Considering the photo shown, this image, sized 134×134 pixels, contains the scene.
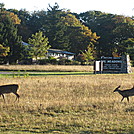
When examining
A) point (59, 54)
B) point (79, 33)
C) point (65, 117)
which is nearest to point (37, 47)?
point (59, 54)

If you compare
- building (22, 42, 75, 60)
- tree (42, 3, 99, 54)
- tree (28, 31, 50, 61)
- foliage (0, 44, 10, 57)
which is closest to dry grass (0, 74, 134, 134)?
foliage (0, 44, 10, 57)

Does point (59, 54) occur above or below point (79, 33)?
below

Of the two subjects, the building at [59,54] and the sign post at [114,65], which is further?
the building at [59,54]

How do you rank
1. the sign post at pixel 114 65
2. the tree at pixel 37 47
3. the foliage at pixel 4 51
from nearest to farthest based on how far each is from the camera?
1. the sign post at pixel 114 65
2. the foliage at pixel 4 51
3. the tree at pixel 37 47

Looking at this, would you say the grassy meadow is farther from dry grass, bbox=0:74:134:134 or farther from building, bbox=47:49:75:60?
building, bbox=47:49:75:60

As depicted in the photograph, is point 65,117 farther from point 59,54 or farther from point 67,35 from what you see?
point 67,35

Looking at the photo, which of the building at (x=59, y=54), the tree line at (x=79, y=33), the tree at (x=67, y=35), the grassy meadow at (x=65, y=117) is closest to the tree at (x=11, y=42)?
the tree line at (x=79, y=33)

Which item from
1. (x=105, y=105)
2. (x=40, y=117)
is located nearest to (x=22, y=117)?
(x=40, y=117)

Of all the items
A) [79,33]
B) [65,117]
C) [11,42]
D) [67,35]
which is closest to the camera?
[65,117]

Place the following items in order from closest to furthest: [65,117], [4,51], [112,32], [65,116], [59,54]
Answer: [65,117]
[65,116]
[4,51]
[59,54]
[112,32]

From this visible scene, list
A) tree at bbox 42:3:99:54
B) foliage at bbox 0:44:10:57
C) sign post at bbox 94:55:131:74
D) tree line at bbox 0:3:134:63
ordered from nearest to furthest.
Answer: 1. sign post at bbox 94:55:131:74
2. foliage at bbox 0:44:10:57
3. tree line at bbox 0:3:134:63
4. tree at bbox 42:3:99:54

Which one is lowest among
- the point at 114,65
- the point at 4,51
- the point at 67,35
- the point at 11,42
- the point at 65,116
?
the point at 65,116

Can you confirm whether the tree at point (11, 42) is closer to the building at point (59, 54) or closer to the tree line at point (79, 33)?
the tree line at point (79, 33)

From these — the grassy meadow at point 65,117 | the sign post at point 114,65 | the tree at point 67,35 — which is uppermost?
the tree at point 67,35
